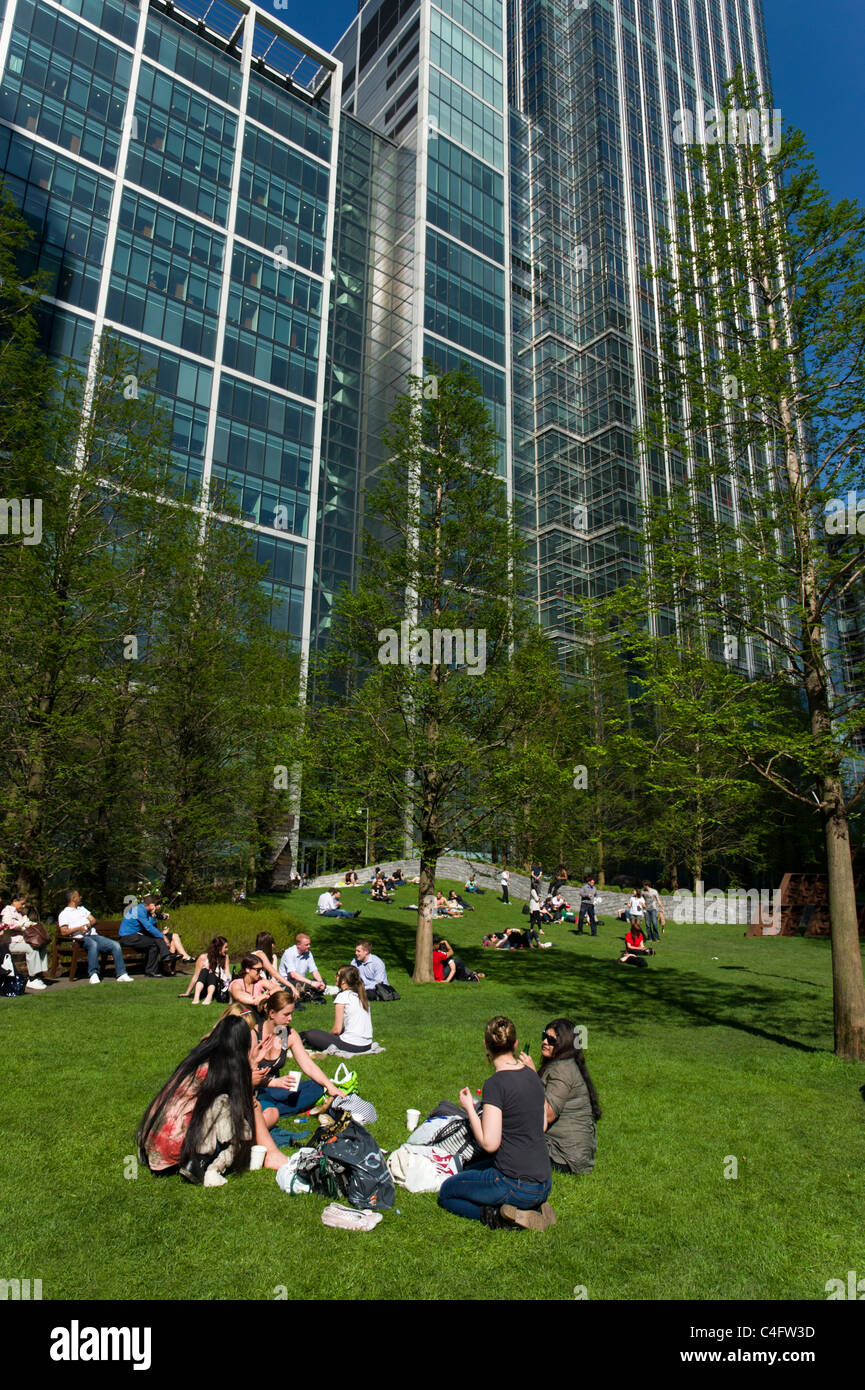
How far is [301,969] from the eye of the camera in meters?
11.8

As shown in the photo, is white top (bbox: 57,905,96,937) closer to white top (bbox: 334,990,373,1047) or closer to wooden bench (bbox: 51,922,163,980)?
wooden bench (bbox: 51,922,163,980)

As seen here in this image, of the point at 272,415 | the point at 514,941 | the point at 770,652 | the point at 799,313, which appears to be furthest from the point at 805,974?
the point at 272,415

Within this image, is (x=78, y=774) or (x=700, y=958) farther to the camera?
(x=700, y=958)

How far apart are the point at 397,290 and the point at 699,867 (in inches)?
2306

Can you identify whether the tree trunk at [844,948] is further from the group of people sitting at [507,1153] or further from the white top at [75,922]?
the white top at [75,922]

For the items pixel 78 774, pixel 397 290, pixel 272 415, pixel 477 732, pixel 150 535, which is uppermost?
pixel 397 290

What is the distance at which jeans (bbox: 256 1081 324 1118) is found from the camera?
22.0 feet

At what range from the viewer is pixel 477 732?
16938mm

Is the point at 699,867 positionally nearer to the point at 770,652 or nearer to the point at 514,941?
the point at 514,941

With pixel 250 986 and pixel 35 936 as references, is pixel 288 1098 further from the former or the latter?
pixel 35 936

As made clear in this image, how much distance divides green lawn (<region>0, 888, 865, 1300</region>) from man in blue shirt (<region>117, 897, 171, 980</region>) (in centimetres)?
222

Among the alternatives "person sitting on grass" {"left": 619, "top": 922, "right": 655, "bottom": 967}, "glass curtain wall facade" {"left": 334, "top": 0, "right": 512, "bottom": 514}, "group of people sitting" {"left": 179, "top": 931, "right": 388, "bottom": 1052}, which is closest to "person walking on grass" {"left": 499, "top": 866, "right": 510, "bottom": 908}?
"person sitting on grass" {"left": 619, "top": 922, "right": 655, "bottom": 967}

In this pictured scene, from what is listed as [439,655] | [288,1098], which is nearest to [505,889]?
[439,655]

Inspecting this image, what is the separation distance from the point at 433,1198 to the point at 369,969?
724cm
